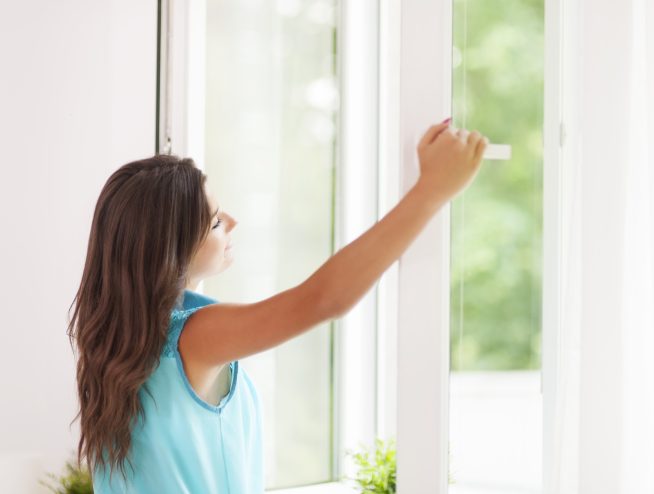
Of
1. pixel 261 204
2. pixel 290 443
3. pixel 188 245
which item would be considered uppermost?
pixel 261 204

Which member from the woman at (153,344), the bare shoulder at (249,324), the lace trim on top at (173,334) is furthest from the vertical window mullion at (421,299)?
the lace trim on top at (173,334)

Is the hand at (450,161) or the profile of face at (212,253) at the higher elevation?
the hand at (450,161)

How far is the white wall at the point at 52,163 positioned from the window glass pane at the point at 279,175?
17 cm

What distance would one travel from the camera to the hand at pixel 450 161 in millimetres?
835

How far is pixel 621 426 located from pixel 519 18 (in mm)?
497

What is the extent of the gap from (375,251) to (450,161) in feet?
0.41

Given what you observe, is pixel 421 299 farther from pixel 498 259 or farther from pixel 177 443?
pixel 177 443

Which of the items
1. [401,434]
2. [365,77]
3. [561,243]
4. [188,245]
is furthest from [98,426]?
[365,77]

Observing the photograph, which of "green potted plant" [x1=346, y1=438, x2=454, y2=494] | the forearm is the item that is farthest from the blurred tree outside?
"green potted plant" [x1=346, y1=438, x2=454, y2=494]

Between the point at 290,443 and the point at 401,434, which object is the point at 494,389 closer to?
the point at 401,434

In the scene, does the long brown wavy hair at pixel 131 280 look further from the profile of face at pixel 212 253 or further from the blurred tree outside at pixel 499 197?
the blurred tree outside at pixel 499 197

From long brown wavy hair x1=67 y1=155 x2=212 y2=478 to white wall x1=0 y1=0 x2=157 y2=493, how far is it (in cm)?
53

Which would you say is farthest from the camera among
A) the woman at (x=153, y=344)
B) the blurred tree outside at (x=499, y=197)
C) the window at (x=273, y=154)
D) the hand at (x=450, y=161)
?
the window at (x=273, y=154)

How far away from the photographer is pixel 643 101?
2.96 ft
